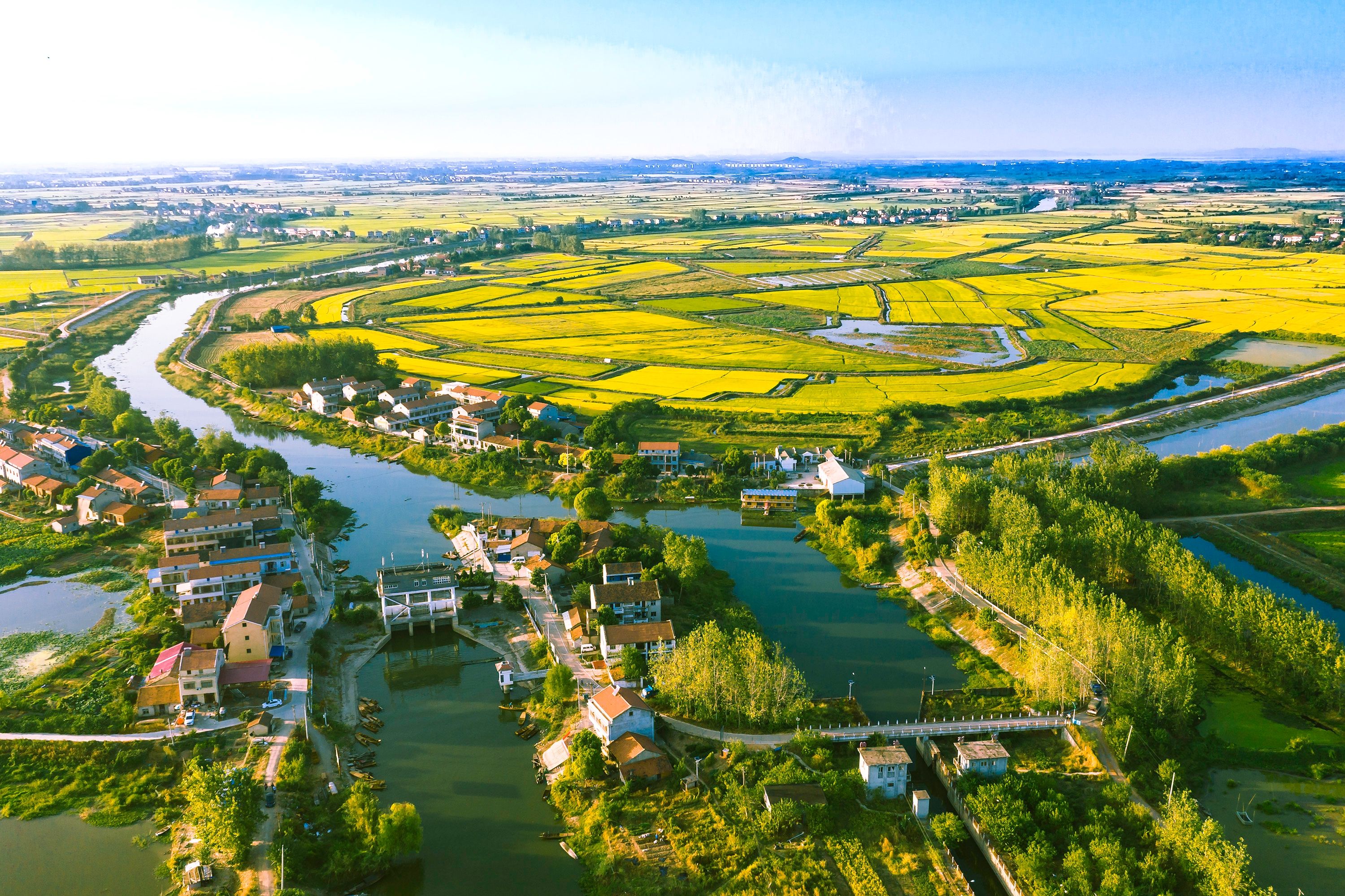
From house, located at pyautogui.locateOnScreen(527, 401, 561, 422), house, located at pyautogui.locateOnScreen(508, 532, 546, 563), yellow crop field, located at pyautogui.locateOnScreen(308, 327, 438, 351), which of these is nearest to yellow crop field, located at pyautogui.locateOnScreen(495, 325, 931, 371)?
yellow crop field, located at pyautogui.locateOnScreen(308, 327, 438, 351)

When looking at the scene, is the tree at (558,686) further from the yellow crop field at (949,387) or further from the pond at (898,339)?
the pond at (898,339)

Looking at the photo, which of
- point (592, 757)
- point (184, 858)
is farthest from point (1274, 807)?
point (184, 858)

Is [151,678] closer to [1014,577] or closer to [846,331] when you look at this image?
[1014,577]

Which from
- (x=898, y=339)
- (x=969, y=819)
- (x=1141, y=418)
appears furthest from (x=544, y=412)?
(x=1141, y=418)

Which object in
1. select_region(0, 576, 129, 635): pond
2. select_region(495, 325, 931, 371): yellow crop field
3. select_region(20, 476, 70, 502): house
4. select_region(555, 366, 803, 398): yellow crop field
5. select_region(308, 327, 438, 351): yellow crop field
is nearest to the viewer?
select_region(0, 576, 129, 635): pond

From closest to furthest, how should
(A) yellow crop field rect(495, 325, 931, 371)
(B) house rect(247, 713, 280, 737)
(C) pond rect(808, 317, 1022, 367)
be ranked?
(B) house rect(247, 713, 280, 737), (A) yellow crop field rect(495, 325, 931, 371), (C) pond rect(808, 317, 1022, 367)

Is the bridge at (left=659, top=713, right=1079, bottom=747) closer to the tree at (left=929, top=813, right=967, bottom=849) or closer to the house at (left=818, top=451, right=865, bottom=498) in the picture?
the tree at (left=929, top=813, right=967, bottom=849)

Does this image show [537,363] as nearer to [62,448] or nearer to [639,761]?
[62,448]

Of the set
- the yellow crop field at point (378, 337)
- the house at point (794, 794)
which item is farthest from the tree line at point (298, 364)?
the house at point (794, 794)
